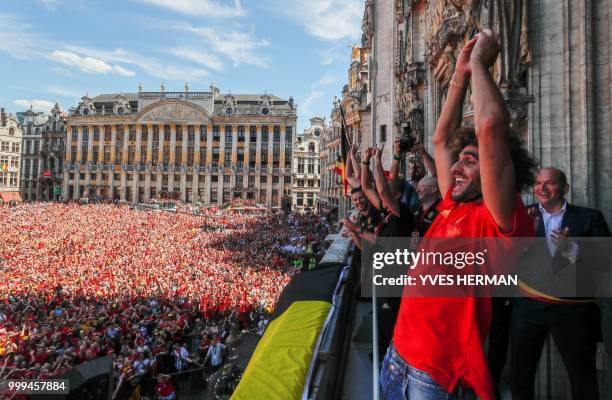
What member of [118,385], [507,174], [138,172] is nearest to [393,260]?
[507,174]

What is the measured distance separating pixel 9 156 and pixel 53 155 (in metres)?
8.03

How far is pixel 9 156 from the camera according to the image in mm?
80688

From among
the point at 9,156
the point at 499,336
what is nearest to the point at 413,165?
the point at 499,336

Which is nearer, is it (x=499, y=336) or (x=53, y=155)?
(x=499, y=336)

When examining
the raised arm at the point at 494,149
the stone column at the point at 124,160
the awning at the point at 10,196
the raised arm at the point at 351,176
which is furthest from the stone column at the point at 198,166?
the raised arm at the point at 494,149

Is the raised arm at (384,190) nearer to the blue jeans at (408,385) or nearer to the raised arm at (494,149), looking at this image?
the blue jeans at (408,385)

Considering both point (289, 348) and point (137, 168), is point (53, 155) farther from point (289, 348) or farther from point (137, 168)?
point (289, 348)

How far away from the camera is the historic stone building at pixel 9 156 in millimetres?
79200

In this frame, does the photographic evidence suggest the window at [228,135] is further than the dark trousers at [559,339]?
Yes

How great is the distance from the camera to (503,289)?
247cm

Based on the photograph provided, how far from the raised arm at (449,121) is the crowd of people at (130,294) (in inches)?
288

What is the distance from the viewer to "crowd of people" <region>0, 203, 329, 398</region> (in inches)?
380

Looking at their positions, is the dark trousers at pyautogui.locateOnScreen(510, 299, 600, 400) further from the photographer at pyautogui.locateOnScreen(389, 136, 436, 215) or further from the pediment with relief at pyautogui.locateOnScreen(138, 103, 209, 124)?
the pediment with relief at pyautogui.locateOnScreen(138, 103, 209, 124)

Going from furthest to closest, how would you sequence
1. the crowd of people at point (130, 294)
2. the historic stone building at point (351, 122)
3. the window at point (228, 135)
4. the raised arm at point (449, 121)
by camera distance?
the window at point (228, 135) < the historic stone building at point (351, 122) < the crowd of people at point (130, 294) < the raised arm at point (449, 121)
